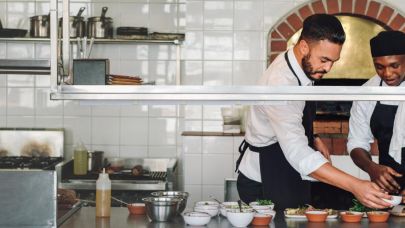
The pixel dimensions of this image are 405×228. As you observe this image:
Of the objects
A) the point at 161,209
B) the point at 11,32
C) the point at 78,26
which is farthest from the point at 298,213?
the point at 11,32

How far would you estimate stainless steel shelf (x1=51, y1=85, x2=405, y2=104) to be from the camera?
342cm

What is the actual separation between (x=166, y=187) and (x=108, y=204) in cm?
222

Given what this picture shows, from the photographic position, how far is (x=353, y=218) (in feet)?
12.6

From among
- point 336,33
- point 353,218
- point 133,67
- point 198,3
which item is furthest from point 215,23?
point 353,218

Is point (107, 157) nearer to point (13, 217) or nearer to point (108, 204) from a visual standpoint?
point (108, 204)

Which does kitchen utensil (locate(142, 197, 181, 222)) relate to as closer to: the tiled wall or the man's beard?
the man's beard

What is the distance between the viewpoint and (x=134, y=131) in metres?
7.07

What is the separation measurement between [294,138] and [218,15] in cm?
284

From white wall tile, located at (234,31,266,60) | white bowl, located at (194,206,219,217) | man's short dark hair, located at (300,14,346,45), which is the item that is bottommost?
white bowl, located at (194,206,219,217)

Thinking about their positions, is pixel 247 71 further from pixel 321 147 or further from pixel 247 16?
pixel 321 147

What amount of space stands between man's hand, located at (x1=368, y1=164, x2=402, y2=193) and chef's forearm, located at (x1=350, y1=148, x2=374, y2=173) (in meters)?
0.07

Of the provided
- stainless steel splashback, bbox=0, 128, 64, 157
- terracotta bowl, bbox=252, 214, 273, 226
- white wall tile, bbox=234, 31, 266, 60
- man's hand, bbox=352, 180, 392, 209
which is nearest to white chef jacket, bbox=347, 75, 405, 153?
man's hand, bbox=352, 180, 392, 209

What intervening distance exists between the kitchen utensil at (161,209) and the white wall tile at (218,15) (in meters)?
3.02

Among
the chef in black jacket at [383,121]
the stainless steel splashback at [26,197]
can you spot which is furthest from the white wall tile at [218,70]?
the stainless steel splashback at [26,197]
